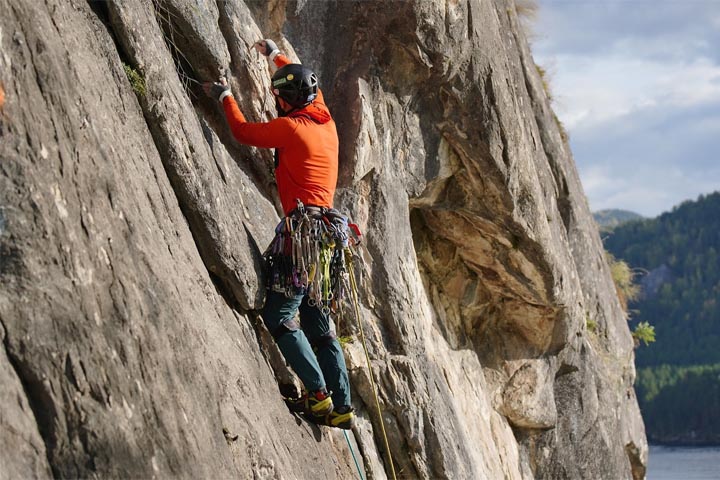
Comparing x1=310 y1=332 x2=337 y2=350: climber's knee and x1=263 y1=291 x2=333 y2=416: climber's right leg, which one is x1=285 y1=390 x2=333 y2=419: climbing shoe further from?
x1=310 y1=332 x2=337 y2=350: climber's knee

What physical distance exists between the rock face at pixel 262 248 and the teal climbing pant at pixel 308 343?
0.24m

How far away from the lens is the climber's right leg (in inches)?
317

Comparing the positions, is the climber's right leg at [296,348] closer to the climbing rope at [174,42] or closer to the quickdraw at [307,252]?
the quickdraw at [307,252]

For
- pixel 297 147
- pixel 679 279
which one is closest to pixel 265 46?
pixel 297 147

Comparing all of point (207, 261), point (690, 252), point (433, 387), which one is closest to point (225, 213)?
point (207, 261)

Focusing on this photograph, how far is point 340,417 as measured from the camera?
843cm

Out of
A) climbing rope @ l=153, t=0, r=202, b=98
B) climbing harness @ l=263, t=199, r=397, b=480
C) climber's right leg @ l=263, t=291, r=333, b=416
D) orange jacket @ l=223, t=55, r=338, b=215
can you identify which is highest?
climbing rope @ l=153, t=0, r=202, b=98

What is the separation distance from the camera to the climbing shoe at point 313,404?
27.1 feet

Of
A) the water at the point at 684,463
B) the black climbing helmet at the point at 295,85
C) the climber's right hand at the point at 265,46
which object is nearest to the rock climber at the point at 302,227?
the black climbing helmet at the point at 295,85

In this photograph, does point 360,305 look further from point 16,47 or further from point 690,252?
point 690,252

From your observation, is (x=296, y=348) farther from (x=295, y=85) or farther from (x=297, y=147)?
(x=295, y=85)

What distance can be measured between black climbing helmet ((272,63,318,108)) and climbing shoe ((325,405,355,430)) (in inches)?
106

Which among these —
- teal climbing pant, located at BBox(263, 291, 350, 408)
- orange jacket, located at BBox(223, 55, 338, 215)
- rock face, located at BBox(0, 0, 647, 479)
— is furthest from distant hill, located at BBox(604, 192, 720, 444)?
orange jacket, located at BBox(223, 55, 338, 215)

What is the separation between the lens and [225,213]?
7.91 m
